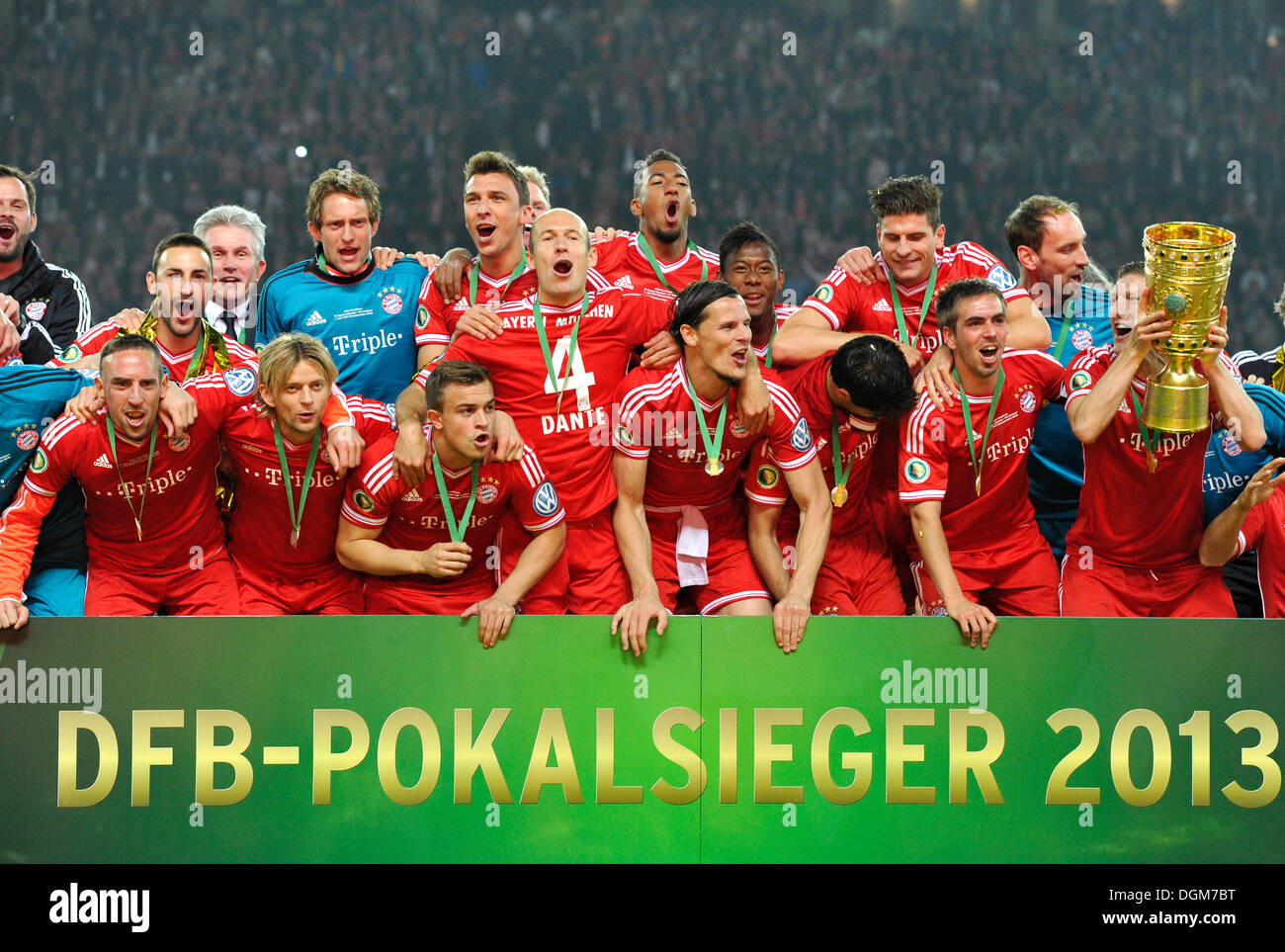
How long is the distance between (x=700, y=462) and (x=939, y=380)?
0.79 m

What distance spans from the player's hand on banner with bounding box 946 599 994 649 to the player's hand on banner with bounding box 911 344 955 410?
0.69 m

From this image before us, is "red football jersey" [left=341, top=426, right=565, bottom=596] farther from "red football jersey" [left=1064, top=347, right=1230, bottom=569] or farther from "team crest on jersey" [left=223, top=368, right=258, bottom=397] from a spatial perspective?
"red football jersey" [left=1064, top=347, right=1230, bottom=569]

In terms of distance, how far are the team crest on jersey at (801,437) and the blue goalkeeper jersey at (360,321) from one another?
5.04ft

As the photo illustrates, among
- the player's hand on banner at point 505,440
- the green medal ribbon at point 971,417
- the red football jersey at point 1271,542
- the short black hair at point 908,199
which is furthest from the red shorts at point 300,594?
the red football jersey at point 1271,542

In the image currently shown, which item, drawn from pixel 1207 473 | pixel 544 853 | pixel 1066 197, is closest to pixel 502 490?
pixel 544 853

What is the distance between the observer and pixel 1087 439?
13.0 ft

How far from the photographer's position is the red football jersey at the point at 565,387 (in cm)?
417

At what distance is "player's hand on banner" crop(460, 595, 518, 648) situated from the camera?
12.0 feet

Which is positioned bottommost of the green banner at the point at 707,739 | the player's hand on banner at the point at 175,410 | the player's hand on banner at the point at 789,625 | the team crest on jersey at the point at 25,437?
the green banner at the point at 707,739

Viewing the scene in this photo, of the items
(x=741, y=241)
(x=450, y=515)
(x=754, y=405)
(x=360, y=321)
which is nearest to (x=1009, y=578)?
(x=754, y=405)

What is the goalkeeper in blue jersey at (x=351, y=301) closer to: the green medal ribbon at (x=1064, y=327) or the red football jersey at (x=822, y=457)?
the red football jersey at (x=822, y=457)

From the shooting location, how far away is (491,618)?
12.0ft

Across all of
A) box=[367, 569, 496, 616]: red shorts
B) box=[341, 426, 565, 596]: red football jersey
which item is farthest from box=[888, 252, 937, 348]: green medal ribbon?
box=[367, 569, 496, 616]: red shorts
